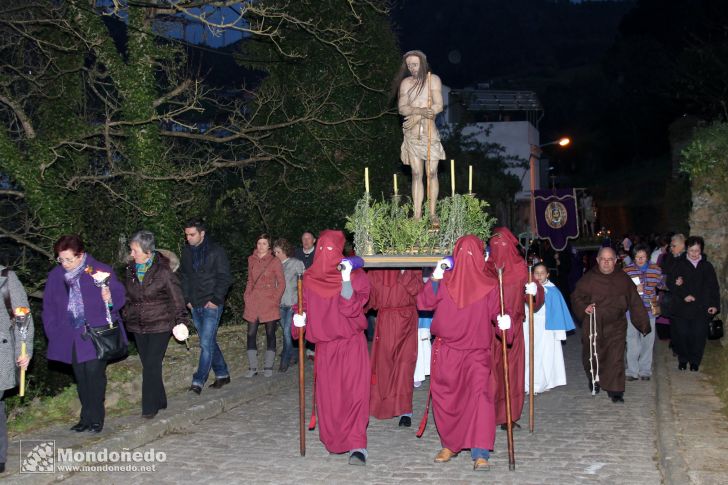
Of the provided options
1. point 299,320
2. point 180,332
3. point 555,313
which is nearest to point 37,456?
point 180,332

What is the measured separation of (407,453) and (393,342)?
1.76 meters

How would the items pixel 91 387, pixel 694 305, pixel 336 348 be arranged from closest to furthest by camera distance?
pixel 336 348, pixel 91 387, pixel 694 305

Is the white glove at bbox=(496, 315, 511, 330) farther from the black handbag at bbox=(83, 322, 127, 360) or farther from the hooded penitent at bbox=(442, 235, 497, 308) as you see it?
the black handbag at bbox=(83, 322, 127, 360)

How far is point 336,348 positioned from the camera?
7785mm

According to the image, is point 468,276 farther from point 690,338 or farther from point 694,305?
point 694,305

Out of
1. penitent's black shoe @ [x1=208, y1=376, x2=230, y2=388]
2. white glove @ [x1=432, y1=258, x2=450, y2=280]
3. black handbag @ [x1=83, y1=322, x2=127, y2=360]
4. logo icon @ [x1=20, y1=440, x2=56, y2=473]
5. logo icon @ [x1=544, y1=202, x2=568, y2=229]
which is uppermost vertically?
logo icon @ [x1=544, y1=202, x2=568, y2=229]

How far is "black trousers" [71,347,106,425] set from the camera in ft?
26.8

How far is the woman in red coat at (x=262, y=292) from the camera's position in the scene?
11453mm

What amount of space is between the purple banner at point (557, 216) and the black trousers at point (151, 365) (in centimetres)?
2132

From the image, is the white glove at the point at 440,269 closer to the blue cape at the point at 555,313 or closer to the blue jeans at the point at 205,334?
the blue jeans at the point at 205,334

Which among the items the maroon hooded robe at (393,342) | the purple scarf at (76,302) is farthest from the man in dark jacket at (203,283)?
the purple scarf at (76,302)

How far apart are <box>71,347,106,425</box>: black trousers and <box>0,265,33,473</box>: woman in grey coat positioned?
3.44 ft

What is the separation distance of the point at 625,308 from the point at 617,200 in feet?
191

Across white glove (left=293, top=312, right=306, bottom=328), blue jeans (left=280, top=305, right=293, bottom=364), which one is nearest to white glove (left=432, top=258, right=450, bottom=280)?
white glove (left=293, top=312, right=306, bottom=328)
